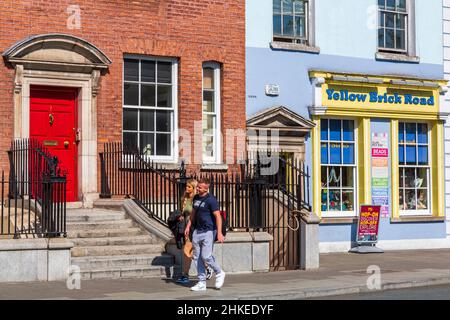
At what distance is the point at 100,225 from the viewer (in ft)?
54.1

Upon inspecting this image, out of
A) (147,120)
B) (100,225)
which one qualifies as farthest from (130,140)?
(100,225)

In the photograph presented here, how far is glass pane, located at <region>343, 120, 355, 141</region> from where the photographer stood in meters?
22.2

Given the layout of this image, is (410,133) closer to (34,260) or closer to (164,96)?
(164,96)

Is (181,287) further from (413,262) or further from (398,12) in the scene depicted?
(398,12)

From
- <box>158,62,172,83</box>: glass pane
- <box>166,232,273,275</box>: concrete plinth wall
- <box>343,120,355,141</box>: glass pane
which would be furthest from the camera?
<box>343,120,355,141</box>: glass pane

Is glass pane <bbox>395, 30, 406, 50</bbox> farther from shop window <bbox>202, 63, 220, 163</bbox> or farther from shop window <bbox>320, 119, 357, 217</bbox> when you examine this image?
shop window <bbox>202, 63, 220, 163</bbox>

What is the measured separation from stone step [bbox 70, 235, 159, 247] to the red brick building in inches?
90.5

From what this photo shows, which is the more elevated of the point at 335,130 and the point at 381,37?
the point at 381,37

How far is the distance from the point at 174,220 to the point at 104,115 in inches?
190

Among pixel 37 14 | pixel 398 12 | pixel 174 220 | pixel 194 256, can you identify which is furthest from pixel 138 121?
pixel 398 12

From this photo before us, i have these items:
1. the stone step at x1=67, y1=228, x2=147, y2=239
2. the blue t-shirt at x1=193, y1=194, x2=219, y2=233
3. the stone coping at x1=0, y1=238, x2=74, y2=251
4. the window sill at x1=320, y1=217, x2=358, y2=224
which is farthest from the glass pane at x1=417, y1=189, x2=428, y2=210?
the stone coping at x1=0, y1=238, x2=74, y2=251

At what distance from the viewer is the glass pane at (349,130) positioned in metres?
22.2

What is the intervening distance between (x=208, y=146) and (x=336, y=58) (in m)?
4.24
